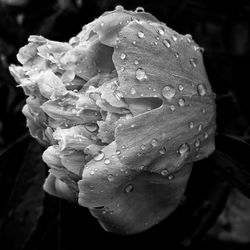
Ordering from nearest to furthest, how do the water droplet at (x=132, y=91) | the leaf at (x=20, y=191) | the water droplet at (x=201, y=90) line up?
the water droplet at (x=132, y=91)
the water droplet at (x=201, y=90)
the leaf at (x=20, y=191)

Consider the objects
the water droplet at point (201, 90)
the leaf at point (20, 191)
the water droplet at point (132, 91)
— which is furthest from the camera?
the leaf at point (20, 191)

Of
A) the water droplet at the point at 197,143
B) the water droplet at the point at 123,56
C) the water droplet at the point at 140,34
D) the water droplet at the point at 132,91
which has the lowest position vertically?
the water droplet at the point at 197,143

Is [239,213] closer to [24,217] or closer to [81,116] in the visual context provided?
[24,217]

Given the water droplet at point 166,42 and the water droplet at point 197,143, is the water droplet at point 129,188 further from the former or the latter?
the water droplet at point 166,42

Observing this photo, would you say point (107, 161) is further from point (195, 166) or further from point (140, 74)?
point (195, 166)

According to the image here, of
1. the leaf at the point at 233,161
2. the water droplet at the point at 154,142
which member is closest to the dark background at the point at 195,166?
the leaf at the point at 233,161
